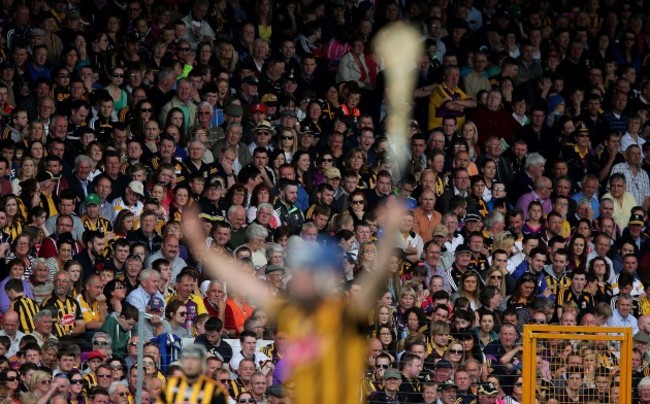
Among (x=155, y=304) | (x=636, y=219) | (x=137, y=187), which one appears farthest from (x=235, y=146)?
(x=636, y=219)

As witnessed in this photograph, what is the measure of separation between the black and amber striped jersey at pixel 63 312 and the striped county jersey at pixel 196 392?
113 inches

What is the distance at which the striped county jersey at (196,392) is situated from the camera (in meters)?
12.2

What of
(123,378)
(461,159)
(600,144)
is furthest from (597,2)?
(123,378)

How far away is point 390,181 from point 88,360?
5.09m

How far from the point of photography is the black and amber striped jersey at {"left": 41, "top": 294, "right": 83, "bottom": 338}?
49.4ft

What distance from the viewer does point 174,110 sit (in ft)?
59.6

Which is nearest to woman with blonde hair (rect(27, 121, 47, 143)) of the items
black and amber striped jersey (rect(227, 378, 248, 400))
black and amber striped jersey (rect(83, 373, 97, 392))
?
black and amber striped jersey (rect(83, 373, 97, 392))

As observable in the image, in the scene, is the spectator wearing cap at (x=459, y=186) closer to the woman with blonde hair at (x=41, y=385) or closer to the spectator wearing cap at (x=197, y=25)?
the spectator wearing cap at (x=197, y=25)

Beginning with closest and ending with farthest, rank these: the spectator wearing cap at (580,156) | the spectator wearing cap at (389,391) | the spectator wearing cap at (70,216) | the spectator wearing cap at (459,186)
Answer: the spectator wearing cap at (389,391), the spectator wearing cap at (70,216), the spectator wearing cap at (459,186), the spectator wearing cap at (580,156)

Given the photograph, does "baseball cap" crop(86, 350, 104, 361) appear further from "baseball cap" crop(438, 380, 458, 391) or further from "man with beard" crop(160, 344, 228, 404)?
"baseball cap" crop(438, 380, 458, 391)

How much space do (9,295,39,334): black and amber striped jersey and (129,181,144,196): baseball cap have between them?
220cm

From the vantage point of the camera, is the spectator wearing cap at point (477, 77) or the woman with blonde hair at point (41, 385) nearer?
the woman with blonde hair at point (41, 385)

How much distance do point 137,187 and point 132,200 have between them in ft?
0.43

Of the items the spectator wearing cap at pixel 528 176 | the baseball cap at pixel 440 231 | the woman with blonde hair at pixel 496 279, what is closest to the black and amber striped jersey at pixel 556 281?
the woman with blonde hair at pixel 496 279
